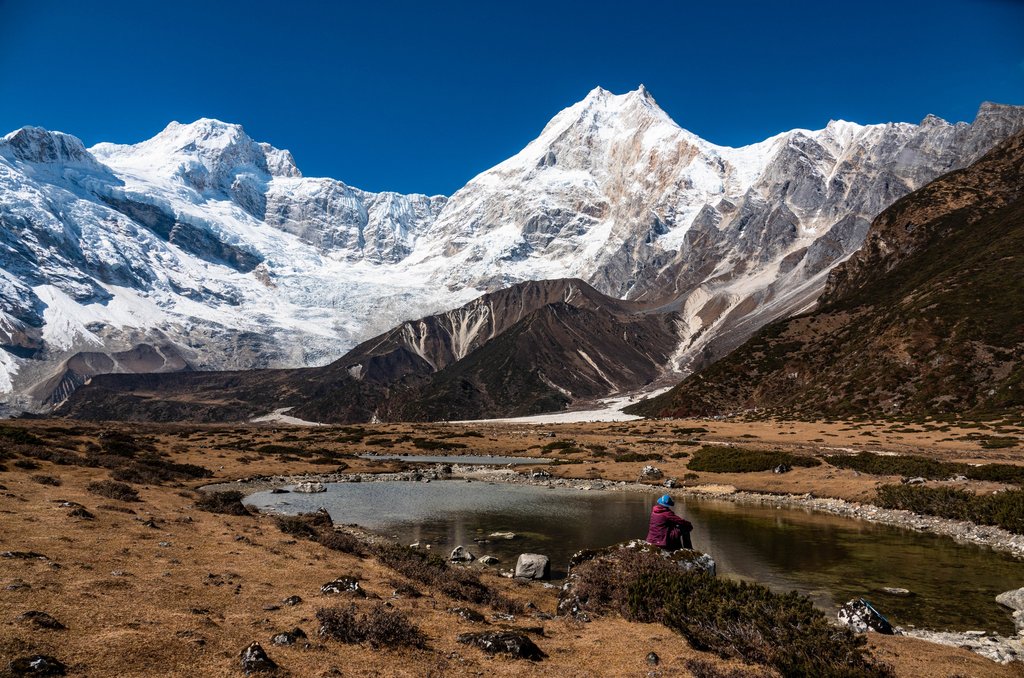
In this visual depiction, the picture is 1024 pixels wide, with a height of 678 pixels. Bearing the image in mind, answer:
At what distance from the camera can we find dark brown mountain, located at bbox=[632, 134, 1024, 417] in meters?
110

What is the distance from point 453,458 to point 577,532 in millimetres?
65134

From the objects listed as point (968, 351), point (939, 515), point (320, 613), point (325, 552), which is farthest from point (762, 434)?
point (320, 613)

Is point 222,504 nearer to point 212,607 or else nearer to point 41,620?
point 212,607

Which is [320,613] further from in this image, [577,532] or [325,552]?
[577,532]

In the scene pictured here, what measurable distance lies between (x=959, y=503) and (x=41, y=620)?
145ft

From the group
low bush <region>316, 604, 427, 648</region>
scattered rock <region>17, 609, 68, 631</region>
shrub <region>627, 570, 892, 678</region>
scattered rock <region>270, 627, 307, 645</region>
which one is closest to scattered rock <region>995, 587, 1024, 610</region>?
shrub <region>627, 570, 892, 678</region>

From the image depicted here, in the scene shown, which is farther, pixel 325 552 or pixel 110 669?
pixel 325 552

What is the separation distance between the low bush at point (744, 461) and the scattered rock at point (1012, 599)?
119 ft

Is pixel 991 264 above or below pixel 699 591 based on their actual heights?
above

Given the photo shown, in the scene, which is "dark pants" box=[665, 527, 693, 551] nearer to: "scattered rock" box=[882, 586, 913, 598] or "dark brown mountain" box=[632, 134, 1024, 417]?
"scattered rock" box=[882, 586, 913, 598]

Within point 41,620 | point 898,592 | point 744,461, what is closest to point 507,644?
point 41,620

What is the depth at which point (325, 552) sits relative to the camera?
26.6 metres

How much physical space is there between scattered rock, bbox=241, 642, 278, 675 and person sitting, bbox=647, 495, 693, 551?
13.8 metres

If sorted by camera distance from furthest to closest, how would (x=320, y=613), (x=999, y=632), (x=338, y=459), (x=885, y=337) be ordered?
(x=885, y=337) < (x=338, y=459) < (x=999, y=632) < (x=320, y=613)
